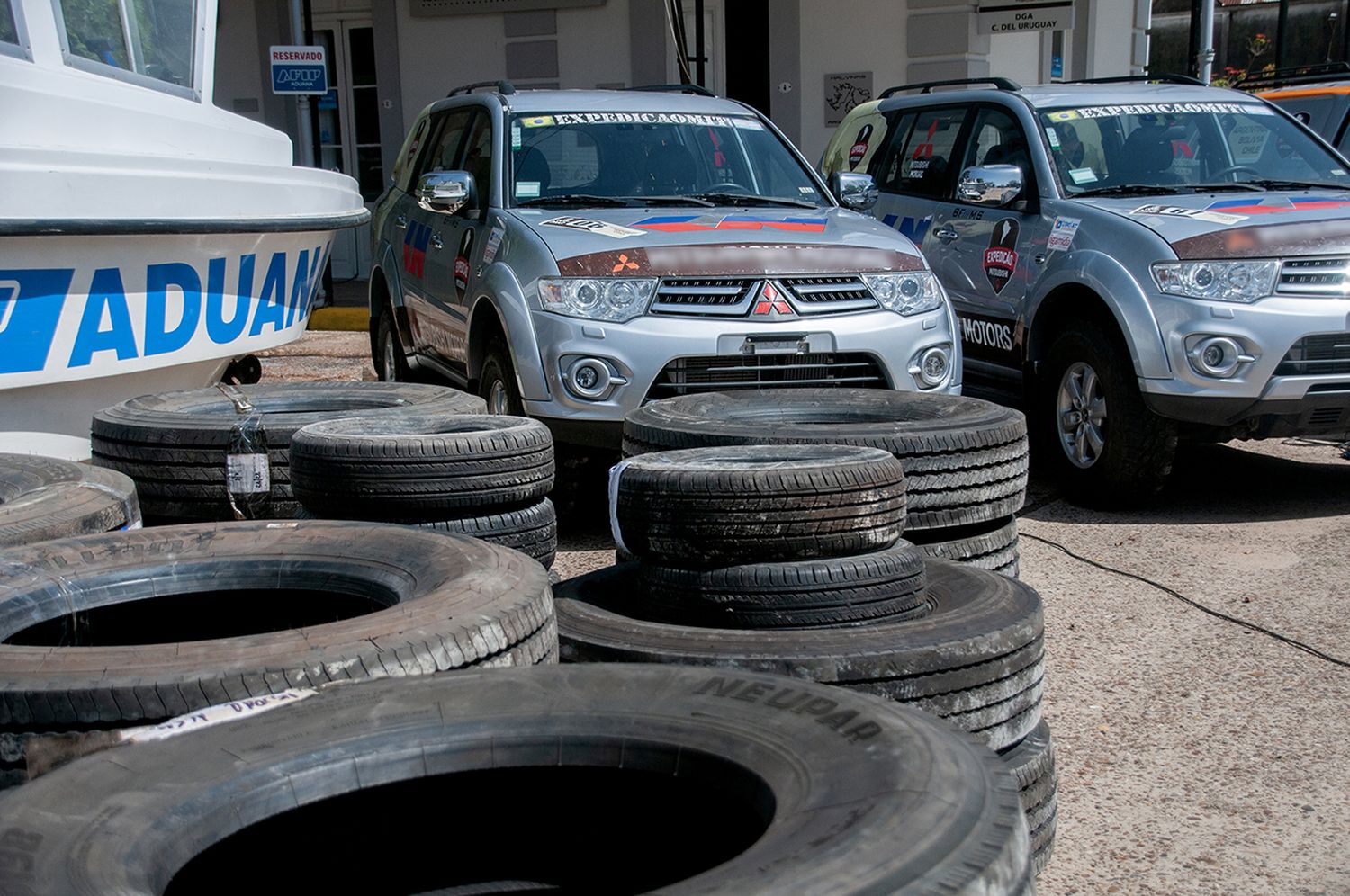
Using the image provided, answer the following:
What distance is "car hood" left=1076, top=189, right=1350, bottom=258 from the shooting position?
255 inches

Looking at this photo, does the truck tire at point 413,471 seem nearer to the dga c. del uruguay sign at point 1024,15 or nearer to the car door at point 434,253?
the car door at point 434,253

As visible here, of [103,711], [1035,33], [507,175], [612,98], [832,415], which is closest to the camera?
[103,711]

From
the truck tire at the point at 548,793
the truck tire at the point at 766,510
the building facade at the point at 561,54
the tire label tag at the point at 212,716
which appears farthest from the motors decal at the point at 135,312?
the building facade at the point at 561,54

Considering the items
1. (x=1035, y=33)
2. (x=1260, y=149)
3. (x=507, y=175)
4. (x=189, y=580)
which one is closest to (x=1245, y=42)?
(x=1035, y=33)

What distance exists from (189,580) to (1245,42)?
32.5m

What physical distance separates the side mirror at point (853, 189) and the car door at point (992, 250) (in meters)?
0.72

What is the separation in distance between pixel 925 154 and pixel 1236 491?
2852 millimetres

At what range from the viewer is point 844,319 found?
627cm

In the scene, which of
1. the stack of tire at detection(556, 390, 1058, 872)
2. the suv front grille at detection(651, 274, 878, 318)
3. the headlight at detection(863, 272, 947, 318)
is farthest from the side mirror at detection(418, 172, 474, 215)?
the stack of tire at detection(556, 390, 1058, 872)

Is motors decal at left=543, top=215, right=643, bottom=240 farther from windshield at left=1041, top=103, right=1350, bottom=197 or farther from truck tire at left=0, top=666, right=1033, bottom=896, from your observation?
truck tire at left=0, top=666, right=1033, bottom=896

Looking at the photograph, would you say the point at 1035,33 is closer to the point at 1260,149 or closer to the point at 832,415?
the point at 1260,149

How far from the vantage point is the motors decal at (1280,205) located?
676 cm

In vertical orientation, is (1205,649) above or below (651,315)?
below

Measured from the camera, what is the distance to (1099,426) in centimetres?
698
